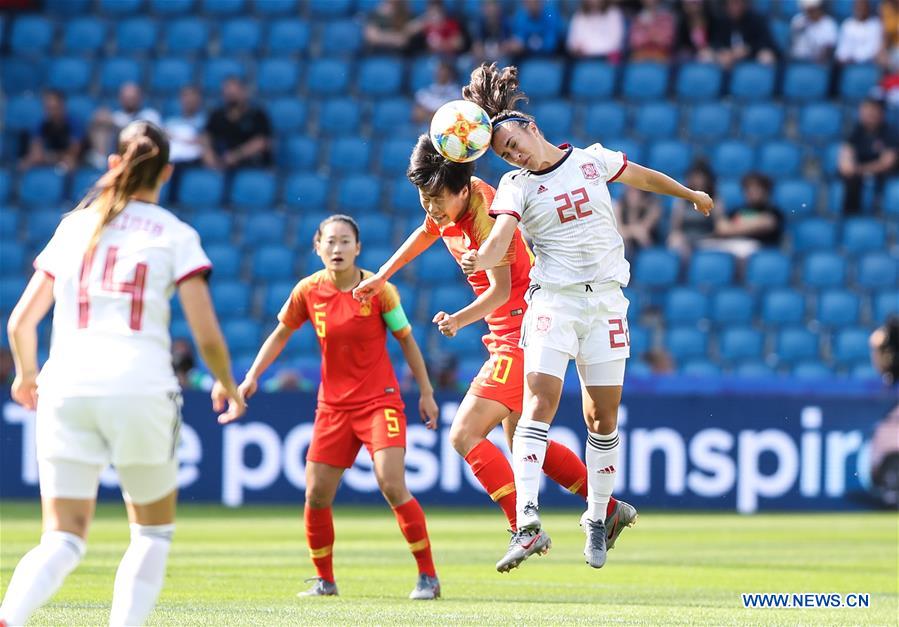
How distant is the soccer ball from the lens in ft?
26.7

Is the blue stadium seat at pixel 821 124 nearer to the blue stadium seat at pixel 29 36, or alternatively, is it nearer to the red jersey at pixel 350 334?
the blue stadium seat at pixel 29 36

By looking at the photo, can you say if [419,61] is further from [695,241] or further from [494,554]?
[494,554]

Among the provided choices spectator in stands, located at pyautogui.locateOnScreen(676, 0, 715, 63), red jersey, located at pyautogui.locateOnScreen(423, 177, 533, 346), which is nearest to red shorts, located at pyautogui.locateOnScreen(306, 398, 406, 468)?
red jersey, located at pyautogui.locateOnScreen(423, 177, 533, 346)

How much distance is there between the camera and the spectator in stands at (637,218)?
19562mm

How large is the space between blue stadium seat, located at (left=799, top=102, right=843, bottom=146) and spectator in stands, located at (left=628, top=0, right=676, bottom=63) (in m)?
2.07

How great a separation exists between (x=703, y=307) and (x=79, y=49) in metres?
9.74

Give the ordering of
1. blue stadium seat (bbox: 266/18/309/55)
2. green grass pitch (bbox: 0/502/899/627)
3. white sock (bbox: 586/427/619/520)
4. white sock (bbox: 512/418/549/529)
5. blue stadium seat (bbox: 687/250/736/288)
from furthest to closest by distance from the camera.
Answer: blue stadium seat (bbox: 266/18/309/55)
blue stadium seat (bbox: 687/250/736/288)
white sock (bbox: 586/427/619/520)
green grass pitch (bbox: 0/502/899/627)
white sock (bbox: 512/418/549/529)

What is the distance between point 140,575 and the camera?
5.93 meters

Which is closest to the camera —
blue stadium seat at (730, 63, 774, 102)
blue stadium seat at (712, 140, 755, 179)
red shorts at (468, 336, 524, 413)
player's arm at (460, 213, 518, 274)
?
player's arm at (460, 213, 518, 274)

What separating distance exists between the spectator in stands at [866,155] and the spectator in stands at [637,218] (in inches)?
103

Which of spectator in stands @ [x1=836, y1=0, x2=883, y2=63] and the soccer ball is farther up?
spectator in stands @ [x1=836, y1=0, x2=883, y2=63]

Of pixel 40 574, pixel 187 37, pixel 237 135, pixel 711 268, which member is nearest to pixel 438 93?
pixel 237 135

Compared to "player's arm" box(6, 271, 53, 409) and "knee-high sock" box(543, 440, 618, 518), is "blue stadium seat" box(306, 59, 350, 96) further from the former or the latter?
"player's arm" box(6, 271, 53, 409)

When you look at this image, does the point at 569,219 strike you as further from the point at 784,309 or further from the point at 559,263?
the point at 784,309
